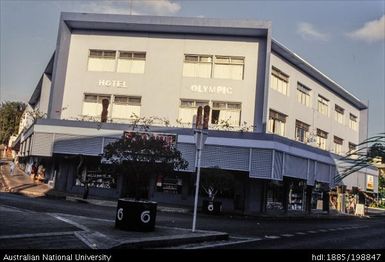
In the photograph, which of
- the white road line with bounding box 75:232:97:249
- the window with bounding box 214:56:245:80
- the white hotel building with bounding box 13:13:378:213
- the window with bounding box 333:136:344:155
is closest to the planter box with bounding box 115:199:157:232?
the white road line with bounding box 75:232:97:249

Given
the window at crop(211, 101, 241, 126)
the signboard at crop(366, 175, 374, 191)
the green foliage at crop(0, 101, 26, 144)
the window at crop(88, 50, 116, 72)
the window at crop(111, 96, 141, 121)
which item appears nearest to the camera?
the window at crop(211, 101, 241, 126)

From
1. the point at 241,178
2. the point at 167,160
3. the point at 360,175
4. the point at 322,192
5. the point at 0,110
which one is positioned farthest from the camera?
the point at 0,110

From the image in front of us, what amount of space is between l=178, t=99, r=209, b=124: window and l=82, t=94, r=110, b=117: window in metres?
5.46

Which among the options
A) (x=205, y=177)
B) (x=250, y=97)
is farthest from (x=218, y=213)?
(x=250, y=97)

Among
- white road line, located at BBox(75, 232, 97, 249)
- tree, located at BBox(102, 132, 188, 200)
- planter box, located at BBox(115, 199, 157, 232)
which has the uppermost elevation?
tree, located at BBox(102, 132, 188, 200)

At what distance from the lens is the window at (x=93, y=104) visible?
3303 cm

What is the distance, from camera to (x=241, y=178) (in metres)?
31.1

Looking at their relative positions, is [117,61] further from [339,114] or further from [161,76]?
[339,114]

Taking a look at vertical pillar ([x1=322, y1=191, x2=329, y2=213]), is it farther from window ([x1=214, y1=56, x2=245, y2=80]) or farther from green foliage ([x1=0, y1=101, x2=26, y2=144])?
green foliage ([x1=0, y1=101, x2=26, y2=144])

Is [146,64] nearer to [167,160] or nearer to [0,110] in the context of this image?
[167,160]

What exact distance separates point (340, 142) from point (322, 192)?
8.61 meters

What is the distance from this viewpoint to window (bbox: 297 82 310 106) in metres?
37.5

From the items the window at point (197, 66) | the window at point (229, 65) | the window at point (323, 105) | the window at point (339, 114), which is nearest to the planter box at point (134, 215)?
the window at point (197, 66)

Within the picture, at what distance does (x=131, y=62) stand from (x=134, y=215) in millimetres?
22636
